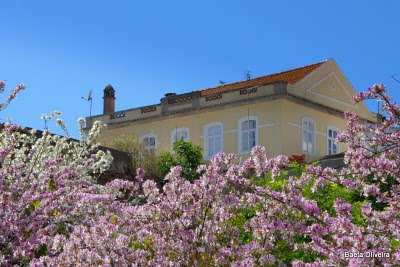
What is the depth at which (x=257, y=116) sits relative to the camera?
29188 mm

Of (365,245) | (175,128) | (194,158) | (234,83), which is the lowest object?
(365,245)

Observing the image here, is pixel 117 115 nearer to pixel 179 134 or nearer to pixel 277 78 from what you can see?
pixel 179 134

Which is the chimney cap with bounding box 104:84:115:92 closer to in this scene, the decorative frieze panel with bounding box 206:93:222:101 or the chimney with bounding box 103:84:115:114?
the chimney with bounding box 103:84:115:114

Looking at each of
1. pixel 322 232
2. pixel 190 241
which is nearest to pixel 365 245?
pixel 322 232

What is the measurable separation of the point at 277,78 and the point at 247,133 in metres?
3.66

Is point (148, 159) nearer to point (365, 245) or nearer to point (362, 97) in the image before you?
point (362, 97)

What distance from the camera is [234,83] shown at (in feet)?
111

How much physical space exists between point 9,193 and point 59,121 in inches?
214

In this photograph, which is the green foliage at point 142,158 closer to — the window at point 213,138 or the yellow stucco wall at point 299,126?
the window at point 213,138

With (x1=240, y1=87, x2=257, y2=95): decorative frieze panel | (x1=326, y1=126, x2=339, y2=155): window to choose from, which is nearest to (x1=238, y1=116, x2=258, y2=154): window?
(x1=240, y1=87, x2=257, y2=95): decorative frieze panel

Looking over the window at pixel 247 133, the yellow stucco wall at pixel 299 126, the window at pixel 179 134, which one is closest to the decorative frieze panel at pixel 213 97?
the window at pixel 247 133

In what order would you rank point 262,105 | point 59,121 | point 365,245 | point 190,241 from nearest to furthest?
point 365,245 → point 190,241 → point 59,121 → point 262,105

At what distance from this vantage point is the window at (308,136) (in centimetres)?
2964

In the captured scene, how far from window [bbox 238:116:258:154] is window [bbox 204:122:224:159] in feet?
3.15
